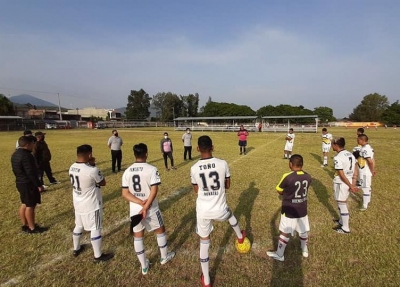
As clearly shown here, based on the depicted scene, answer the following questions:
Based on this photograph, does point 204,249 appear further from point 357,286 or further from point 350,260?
point 350,260

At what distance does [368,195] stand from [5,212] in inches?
398

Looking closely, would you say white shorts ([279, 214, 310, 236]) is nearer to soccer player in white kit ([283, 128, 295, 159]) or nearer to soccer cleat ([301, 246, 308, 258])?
soccer cleat ([301, 246, 308, 258])

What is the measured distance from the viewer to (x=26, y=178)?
5.11 m

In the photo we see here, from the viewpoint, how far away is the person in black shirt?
16.6 ft

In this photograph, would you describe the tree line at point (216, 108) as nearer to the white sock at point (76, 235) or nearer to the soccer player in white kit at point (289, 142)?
the soccer player in white kit at point (289, 142)

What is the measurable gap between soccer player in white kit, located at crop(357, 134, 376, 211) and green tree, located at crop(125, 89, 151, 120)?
4140 inches

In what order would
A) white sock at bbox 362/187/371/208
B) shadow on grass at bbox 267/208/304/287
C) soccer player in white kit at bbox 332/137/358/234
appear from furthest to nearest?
1. white sock at bbox 362/187/371/208
2. soccer player in white kit at bbox 332/137/358/234
3. shadow on grass at bbox 267/208/304/287

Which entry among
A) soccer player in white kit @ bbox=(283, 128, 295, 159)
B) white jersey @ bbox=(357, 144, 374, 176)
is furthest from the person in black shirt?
soccer player in white kit @ bbox=(283, 128, 295, 159)

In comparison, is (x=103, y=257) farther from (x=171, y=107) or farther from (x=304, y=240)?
(x=171, y=107)

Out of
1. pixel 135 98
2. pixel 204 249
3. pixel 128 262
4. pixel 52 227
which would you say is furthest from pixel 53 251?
pixel 135 98

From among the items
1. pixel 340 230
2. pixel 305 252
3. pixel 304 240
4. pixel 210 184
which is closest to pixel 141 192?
pixel 210 184

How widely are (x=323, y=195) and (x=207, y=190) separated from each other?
230 inches

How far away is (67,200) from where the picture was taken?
739 centimetres

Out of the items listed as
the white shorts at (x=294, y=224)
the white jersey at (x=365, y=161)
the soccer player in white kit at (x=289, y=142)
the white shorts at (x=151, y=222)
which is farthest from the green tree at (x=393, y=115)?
the white shorts at (x=151, y=222)
